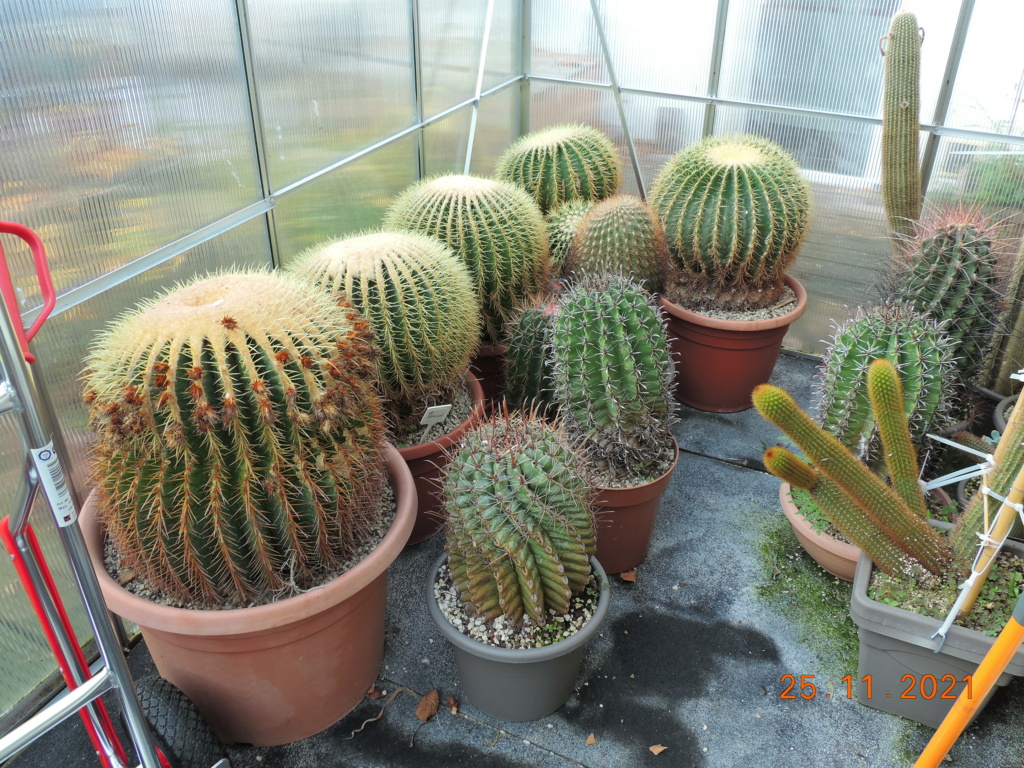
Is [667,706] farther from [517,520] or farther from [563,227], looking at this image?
[563,227]

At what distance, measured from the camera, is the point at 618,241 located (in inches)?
109

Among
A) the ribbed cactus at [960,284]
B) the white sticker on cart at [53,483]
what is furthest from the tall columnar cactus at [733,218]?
the white sticker on cart at [53,483]

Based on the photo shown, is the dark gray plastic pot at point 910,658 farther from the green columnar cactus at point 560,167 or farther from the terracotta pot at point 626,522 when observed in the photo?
the green columnar cactus at point 560,167

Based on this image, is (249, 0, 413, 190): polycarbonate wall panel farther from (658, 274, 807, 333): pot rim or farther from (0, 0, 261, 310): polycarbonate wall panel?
(658, 274, 807, 333): pot rim

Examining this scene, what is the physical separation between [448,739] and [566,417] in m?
0.90

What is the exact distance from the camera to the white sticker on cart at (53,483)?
3.36 feet

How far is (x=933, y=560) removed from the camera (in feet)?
6.02

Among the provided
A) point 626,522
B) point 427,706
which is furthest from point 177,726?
point 626,522

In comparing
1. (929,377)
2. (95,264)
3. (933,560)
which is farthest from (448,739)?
(929,377)

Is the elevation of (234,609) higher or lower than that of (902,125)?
lower

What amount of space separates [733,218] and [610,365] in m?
1.07

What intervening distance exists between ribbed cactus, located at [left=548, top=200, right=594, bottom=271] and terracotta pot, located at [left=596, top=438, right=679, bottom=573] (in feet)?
3.32

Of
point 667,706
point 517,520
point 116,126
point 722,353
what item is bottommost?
point 667,706

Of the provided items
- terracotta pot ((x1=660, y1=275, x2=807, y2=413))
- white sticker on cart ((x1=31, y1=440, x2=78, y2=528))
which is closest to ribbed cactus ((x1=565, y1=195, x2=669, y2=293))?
terracotta pot ((x1=660, y1=275, x2=807, y2=413))
